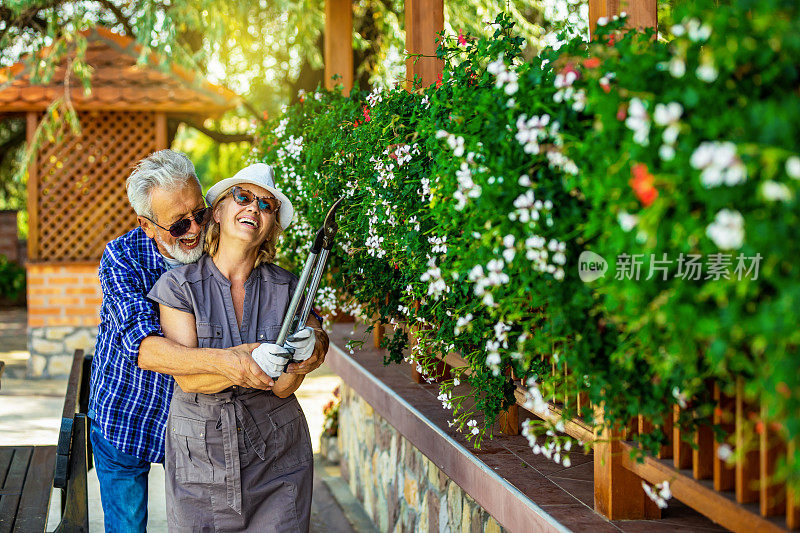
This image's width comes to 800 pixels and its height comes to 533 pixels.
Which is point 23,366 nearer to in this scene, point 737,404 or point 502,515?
point 502,515

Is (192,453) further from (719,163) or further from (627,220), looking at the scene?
(719,163)

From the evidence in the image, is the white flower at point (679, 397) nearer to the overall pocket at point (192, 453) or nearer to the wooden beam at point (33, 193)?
the overall pocket at point (192, 453)

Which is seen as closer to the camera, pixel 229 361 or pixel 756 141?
pixel 756 141

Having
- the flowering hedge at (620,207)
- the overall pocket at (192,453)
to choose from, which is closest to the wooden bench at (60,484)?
the overall pocket at (192,453)

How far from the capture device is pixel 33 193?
922 cm

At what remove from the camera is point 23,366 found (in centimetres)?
973

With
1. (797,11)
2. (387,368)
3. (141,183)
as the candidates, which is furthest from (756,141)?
(387,368)

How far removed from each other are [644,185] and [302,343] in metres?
1.54

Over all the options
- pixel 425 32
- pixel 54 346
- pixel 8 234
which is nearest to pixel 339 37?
pixel 425 32

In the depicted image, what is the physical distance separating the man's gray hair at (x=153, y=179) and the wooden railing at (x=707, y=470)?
4.97 feet

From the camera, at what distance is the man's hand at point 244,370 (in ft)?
8.20

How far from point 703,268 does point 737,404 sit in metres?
0.32

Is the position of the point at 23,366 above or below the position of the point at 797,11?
below

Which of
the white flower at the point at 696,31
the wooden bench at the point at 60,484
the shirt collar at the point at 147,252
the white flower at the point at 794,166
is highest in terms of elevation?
the white flower at the point at 696,31
